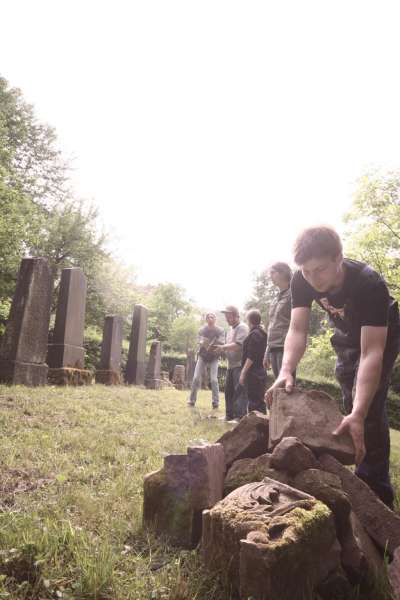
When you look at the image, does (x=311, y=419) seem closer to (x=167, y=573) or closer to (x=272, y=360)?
(x=167, y=573)

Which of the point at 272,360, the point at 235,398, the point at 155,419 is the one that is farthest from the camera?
the point at 235,398

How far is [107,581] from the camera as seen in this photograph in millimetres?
1897

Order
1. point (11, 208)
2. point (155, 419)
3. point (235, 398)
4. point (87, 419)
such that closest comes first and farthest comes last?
point (87, 419), point (155, 419), point (235, 398), point (11, 208)

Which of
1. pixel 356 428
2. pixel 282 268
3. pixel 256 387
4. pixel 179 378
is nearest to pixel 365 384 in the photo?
pixel 356 428

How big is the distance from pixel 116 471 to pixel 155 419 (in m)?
2.94

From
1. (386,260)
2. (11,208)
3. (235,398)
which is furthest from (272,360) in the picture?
(11,208)

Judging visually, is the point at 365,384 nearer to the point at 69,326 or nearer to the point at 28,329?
the point at 28,329

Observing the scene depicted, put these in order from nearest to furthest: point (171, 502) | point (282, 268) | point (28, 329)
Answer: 1. point (171, 502)
2. point (282, 268)
3. point (28, 329)

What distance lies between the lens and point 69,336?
987 centimetres

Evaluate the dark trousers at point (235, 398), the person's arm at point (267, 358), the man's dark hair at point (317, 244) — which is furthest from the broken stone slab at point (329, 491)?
the dark trousers at point (235, 398)

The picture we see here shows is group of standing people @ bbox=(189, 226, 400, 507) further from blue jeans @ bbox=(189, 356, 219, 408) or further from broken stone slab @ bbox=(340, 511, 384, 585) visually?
blue jeans @ bbox=(189, 356, 219, 408)

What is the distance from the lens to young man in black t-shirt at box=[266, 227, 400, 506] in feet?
8.11

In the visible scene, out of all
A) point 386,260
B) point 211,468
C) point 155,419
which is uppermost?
point 386,260

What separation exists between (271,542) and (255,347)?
528 centimetres
